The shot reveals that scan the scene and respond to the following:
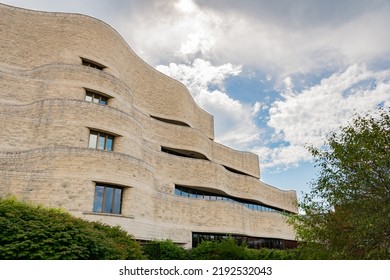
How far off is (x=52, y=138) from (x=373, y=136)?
1788 cm

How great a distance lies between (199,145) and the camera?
110ft

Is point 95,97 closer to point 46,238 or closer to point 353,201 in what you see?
point 46,238

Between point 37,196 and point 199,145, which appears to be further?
point 199,145

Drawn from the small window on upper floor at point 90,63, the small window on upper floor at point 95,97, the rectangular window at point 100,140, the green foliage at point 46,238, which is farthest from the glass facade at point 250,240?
the green foliage at point 46,238

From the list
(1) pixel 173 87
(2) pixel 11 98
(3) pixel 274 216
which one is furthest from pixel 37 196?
(3) pixel 274 216

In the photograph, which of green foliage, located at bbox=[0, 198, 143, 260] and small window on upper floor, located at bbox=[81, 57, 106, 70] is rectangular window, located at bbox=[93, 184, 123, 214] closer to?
green foliage, located at bbox=[0, 198, 143, 260]

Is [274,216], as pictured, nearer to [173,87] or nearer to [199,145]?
[199,145]

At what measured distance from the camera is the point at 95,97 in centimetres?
2383

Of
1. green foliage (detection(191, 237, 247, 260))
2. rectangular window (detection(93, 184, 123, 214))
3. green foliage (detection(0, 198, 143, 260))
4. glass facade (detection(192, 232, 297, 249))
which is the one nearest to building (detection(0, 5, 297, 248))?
rectangular window (detection(93, 184, 123, 214))

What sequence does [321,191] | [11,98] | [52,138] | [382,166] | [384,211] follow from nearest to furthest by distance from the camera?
[384,211] < [382,166] < [321,191] < [52,138] < [11,98]

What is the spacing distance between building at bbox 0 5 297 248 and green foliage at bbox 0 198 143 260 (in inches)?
328

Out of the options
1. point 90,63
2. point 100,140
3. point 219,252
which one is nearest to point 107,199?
point 100,140

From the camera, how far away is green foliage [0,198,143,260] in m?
8.23
